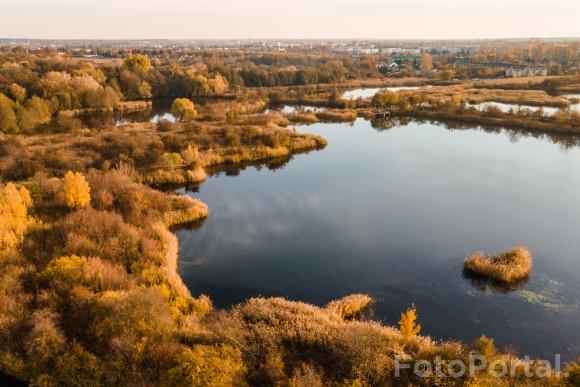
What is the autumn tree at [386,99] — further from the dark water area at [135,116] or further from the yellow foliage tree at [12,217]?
the yellow foliage tree at [12,217]

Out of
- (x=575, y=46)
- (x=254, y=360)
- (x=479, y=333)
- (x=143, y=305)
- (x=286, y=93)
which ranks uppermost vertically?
(x=575, y=46)

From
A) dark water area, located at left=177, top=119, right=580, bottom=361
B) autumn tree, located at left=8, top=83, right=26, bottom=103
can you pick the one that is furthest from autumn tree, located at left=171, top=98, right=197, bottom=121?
autumn tree, located at left=8, top=83, right=26, bottom=103

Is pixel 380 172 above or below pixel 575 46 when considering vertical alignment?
below

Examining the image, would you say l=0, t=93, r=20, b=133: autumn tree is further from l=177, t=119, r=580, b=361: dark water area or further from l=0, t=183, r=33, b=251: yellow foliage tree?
l=0, t=183, r=33, b=251: yellow foliage tree

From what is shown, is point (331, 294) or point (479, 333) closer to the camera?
point (479, 333)

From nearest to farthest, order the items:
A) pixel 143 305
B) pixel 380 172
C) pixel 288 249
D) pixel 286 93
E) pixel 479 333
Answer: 1. pixel 143 305
2. pixel 479 333
3. pixel 288 249
4. pixel 380 172
5. pixel 286 93

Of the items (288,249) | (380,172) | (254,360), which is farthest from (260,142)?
(254,360)

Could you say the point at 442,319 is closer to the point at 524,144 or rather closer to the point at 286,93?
the point at 524,144
